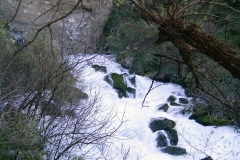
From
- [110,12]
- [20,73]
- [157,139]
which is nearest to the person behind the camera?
[20,73]

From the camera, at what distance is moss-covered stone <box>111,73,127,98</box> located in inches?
422

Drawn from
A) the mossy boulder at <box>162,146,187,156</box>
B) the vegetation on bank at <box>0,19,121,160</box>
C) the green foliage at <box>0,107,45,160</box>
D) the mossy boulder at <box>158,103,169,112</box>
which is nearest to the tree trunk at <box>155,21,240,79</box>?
the vegetation on bank at <box>0,19,121,160</box>

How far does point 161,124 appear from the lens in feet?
29.2

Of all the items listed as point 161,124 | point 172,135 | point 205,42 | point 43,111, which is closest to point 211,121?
point 172,135

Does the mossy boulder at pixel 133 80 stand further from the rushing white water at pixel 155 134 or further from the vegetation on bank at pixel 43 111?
the vegetation on bank at pixel 43 111

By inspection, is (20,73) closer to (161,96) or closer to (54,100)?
(54,100)

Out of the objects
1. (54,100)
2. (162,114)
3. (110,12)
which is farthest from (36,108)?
(110,12)

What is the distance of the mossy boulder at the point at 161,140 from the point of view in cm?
845

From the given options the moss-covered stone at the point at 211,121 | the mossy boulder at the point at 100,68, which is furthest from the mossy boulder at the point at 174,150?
the mossy boulder at the point at 100,68

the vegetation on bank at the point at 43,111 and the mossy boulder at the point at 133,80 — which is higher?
the mossy boulder at the point at 133,80

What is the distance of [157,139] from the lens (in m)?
8.57

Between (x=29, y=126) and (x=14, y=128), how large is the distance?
21cm

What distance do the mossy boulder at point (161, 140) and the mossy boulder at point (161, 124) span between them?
0.25m

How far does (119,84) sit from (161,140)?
2.86m
